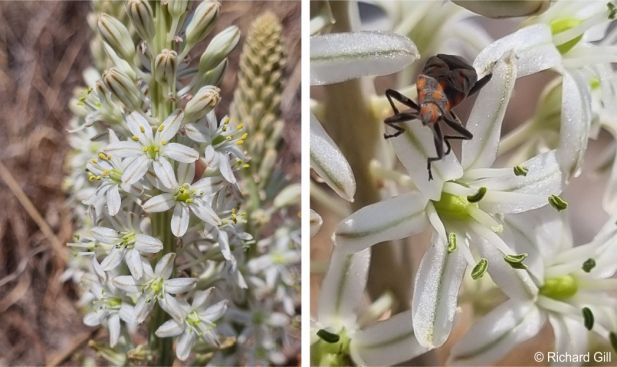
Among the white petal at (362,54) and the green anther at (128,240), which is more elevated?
the white petal at (362,54)

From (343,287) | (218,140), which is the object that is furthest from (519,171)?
(218,140)

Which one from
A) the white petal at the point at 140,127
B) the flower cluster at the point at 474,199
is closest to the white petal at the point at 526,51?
the flower cluster at the point at 474,199

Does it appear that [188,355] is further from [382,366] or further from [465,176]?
[465,176]

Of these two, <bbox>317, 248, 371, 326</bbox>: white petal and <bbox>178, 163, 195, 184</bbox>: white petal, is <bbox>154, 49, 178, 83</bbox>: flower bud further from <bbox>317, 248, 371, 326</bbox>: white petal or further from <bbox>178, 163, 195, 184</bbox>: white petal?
<bbox>317, 248, 371, 326</bbox>: white petal

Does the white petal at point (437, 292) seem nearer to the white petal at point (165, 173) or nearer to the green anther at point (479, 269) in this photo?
the green anther at point (479, 269)

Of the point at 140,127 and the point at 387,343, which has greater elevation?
the point at 140,127

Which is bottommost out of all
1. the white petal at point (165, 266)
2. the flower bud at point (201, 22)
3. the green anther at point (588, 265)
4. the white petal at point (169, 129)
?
the green anther at point (588, 265)

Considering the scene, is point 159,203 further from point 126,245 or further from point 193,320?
point 193,320
